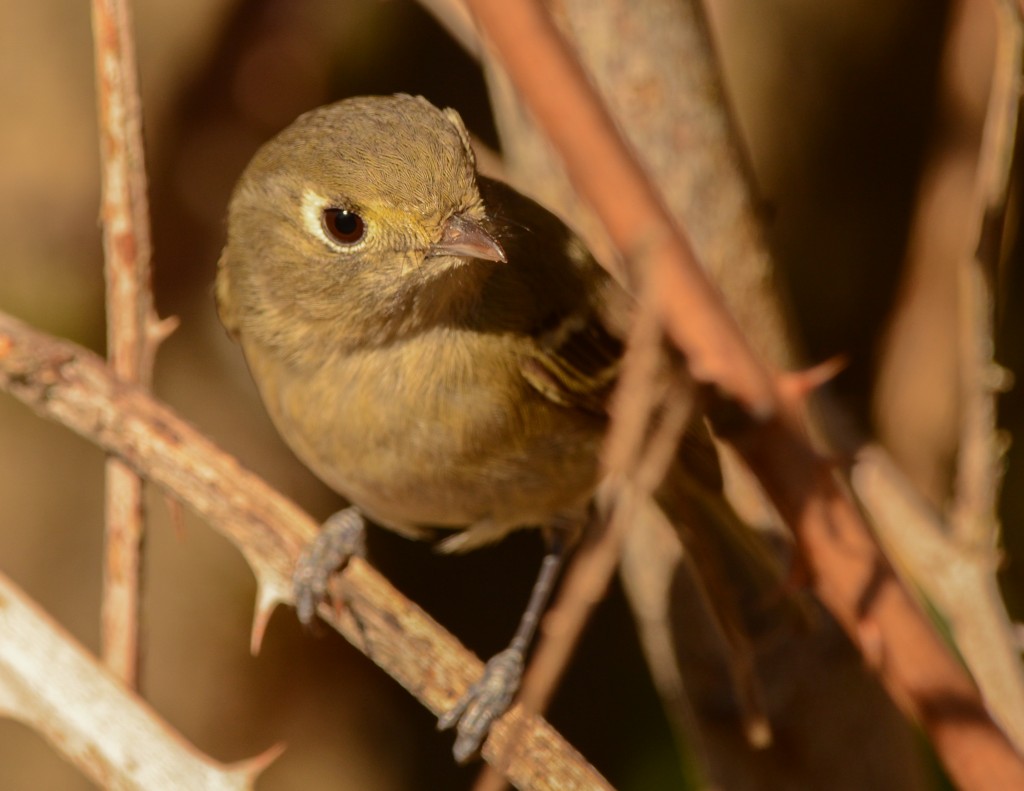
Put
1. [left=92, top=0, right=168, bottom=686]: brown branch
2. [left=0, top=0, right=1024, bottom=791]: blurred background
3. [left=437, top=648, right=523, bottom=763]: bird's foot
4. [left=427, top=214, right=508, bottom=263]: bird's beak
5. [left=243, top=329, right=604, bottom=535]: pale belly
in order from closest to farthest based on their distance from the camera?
[left=92, top=0, right=168, bottom=686]: brown branch
[left=427, top=214, right=508, bottom=263]: bird's beak
[left=243, top=329, right=604, bottom=535]: pale belly
[left=437, top=648, right=523, bottom=763]: bird's foot
[left=0, top=0, right=1024, bottom=791]: blurred background

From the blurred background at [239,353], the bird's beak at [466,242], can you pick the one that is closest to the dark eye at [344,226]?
the bird's beak at [466,242]

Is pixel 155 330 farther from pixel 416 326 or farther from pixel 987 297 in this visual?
pixel 987 297

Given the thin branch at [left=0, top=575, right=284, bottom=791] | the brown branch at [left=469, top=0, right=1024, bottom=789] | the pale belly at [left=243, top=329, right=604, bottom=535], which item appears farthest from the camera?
the pale belly at [left=243, top=329, right=604, bottom=535]

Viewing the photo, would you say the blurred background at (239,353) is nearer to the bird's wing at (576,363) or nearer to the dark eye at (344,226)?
the bird's wing at (576,363)

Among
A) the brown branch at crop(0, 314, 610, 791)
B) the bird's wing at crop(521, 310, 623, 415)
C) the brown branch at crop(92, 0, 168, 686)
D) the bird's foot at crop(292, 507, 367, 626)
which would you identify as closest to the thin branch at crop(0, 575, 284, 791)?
the brown branch at crop(92, 0, 168, 686)

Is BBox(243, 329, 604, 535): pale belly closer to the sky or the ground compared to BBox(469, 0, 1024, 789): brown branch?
closer to the ground

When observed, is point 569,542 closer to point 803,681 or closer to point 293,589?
point 803,681

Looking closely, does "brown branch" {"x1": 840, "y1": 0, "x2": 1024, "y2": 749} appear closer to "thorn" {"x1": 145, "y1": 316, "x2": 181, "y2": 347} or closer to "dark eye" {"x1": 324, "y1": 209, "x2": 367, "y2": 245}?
"dark eye" {"x1": 324, "y1": 209, "x2": 367, "y2": 245}
